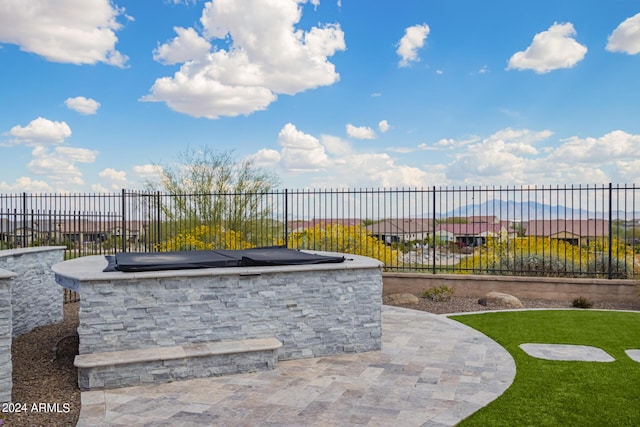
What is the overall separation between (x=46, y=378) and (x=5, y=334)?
34.7 inches

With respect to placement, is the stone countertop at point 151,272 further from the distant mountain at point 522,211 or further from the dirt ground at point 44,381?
the distant mountain at point 522,211

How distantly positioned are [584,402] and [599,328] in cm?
354

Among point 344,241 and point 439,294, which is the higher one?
point 344,241

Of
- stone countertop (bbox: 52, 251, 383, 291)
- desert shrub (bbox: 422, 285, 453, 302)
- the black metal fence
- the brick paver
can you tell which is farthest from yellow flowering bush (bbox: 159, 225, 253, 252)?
the brick paver

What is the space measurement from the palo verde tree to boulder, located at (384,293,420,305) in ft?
17.5

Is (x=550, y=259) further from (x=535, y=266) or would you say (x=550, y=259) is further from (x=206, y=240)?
(x=206, y=240)

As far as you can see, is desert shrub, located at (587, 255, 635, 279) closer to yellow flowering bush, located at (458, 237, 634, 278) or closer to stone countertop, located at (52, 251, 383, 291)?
yellow flowering bush, located at (458, 237, 634, 278)

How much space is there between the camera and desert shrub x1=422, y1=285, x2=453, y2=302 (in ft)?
32.3

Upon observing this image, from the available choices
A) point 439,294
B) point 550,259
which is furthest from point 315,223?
point 550,259

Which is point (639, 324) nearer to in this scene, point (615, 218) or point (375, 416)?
Result: point (615, 218)

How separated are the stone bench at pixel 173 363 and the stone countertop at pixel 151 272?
71cm

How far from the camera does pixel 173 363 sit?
4953 mm

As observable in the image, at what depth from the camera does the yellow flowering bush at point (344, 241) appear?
11.8 meters

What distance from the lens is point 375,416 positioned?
4.09m
